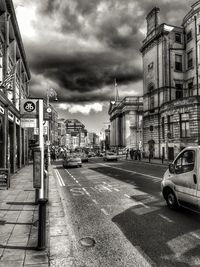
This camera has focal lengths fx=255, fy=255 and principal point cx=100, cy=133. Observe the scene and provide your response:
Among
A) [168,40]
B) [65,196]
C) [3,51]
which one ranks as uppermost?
[168,40]

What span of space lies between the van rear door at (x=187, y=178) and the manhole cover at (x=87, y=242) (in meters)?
3.14

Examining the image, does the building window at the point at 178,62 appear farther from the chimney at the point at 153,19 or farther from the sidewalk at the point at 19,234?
the sidewalk at the point at 19,234

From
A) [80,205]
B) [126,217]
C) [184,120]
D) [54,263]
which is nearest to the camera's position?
[54,263]

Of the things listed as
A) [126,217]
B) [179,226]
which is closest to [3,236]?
[126,217]

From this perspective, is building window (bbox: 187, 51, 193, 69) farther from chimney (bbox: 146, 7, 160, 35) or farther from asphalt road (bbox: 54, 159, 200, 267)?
asphalt road (bbox: 54, 159, 200, 267)

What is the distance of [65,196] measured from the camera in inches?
472

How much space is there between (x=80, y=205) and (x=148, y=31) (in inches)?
1878

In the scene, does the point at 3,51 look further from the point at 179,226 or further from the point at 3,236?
the point at 179,226

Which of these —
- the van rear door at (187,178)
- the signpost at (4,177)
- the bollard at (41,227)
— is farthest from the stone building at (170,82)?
the bollard at (41,227)

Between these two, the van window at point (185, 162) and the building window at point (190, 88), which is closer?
the van window at point (185, 162)

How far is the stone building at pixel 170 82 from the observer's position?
38.0 metres

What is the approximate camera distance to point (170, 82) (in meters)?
44.6

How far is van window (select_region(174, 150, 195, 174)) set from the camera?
25.2 feet

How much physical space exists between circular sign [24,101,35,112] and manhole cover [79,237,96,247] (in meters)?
3.51
